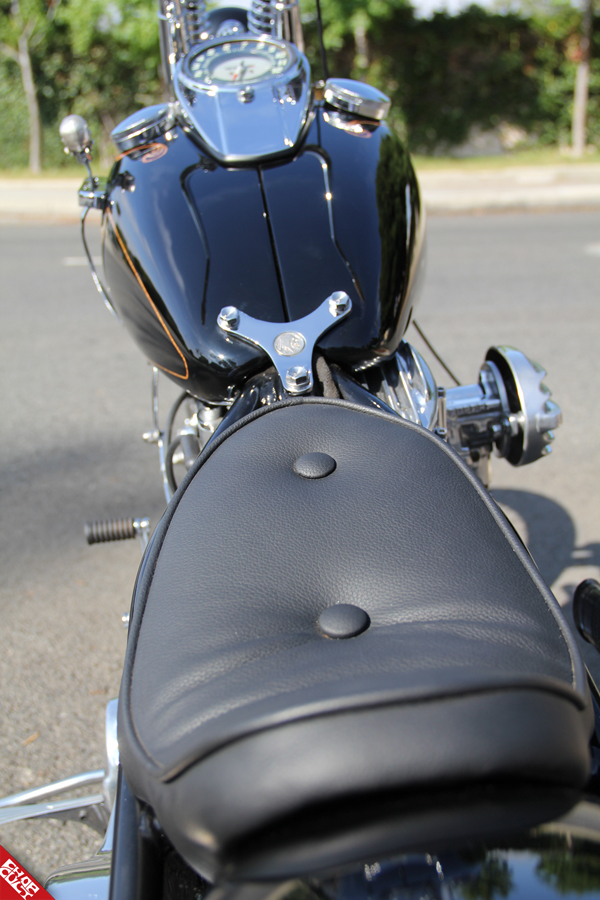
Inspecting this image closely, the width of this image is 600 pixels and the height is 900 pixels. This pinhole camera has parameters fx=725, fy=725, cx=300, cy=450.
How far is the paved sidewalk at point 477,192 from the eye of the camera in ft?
30.7

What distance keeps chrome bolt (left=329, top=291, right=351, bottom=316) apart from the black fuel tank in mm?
24

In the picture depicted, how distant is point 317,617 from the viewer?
71 centimetres

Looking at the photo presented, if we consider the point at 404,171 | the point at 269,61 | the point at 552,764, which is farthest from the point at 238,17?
the point at 552,764

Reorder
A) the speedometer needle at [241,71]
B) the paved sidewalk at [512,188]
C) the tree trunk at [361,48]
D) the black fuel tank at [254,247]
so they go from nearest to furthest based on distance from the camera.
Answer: the black fuel tank at [254,247] < the speedometer needle at [241,71] < the paved sidewalk at [512,188] < the tree trunk at [361,48]

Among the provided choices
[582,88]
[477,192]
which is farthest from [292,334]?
[582,88]

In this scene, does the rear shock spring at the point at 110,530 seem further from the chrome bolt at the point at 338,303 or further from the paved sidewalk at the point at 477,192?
the paved sidewalk at the point at 477,192

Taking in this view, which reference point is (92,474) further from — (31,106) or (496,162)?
(31,106)

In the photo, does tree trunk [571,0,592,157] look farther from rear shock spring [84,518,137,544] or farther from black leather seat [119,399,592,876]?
black leather seat [119,399,592,876]

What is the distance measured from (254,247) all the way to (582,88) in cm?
1484

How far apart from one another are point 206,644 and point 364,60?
53.6 feet

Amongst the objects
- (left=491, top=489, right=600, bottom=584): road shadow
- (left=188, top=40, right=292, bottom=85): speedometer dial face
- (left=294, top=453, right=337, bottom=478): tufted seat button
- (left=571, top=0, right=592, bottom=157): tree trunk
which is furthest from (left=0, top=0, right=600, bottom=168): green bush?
(left=294, top=453, right=337, bottom=478): tufted seat button

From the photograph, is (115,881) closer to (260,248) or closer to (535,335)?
(260,248)

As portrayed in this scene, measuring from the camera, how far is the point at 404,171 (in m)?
1.50

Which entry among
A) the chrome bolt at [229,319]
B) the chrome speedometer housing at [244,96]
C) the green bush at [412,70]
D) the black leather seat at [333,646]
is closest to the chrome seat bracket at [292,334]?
the chrome bolt at [229,319]
